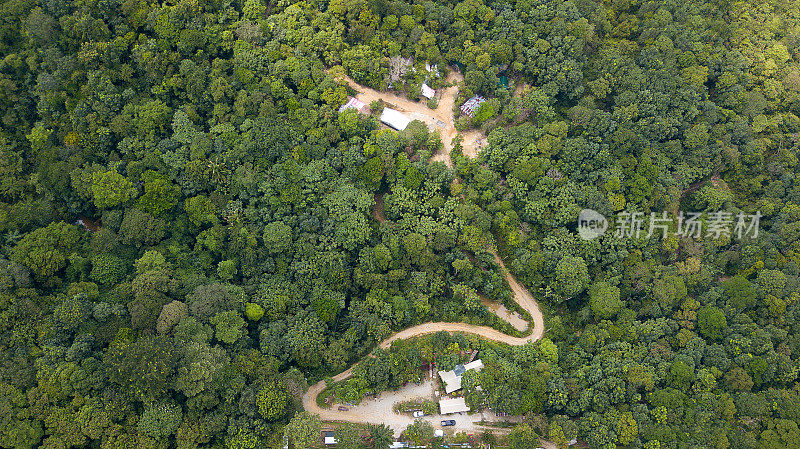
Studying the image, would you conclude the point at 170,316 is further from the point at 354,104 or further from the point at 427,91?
the point at 427,91

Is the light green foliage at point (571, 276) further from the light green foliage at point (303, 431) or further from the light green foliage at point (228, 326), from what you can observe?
the light green foliage at point (228, 326)

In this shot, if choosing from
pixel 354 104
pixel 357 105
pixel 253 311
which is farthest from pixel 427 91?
pixel 253 311

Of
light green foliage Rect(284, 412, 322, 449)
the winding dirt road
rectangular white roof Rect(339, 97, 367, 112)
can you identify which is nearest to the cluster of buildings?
the winding dirt road

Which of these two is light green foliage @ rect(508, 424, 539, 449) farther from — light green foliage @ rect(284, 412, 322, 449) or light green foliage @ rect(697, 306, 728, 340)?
light green foliage @ rect(697, 306, 728, 340)

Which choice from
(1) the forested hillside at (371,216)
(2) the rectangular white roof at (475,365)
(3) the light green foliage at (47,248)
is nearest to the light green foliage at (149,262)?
(1) the forested hillside at (371,216)

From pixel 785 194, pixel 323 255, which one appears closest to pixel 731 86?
pixel 785 194
